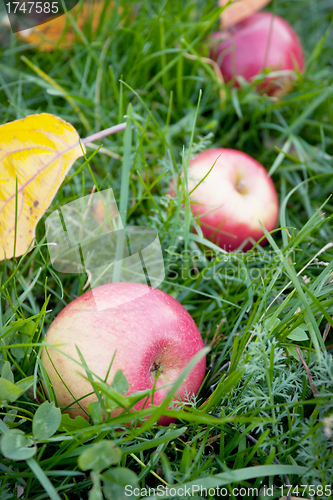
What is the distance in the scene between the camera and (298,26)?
2320 mm

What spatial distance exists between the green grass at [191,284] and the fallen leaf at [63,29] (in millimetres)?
47

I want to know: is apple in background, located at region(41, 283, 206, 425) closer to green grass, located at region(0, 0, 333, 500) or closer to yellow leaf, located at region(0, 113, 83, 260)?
green grass, located at region(0, 0, 333, 500)

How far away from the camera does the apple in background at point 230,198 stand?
4.66 feet

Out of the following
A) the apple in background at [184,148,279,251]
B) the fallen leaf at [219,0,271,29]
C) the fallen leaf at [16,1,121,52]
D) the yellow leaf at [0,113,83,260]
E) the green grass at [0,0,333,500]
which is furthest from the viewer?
the fallen leaf at [219,0,271,29]

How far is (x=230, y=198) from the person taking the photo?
56.4 inches

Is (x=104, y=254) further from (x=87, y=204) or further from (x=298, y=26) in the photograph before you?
(x=298, y=26)

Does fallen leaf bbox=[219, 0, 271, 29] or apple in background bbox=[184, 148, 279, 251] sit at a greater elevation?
fallen leaf bbox=[219, 0, 271, 29]

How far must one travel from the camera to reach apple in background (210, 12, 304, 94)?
74.5 inches

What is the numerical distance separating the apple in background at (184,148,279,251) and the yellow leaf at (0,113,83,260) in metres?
0.47
